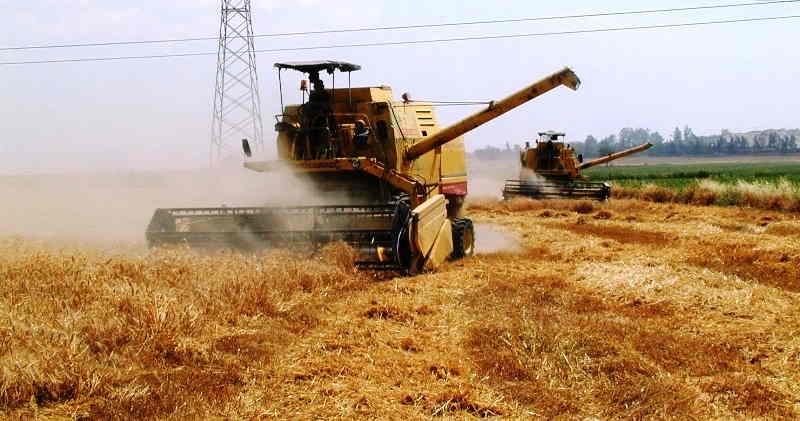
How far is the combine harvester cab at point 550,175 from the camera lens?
1111 inches

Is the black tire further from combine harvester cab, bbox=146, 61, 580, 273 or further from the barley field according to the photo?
the barley field

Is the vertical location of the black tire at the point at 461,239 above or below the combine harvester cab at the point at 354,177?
below

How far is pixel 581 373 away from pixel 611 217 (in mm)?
17576

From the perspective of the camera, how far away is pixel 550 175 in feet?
97.3

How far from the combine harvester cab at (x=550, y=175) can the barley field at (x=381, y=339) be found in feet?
58.3

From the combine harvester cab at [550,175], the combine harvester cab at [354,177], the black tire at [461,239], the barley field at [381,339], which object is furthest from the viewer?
the combine harvester cab at [550,175]

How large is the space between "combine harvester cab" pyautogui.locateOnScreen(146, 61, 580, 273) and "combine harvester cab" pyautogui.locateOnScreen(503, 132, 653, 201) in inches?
632

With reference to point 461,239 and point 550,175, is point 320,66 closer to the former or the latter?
point 461,239

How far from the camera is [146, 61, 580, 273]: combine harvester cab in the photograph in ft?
33.0

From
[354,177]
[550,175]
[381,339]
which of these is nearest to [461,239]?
[354,177]

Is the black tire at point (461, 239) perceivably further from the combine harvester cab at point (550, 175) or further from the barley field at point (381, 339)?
the combine harvester cab at point (550, 175)

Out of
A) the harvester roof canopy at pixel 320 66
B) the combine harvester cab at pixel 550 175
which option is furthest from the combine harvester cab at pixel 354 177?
the combine harvester cab at pixel 550 175

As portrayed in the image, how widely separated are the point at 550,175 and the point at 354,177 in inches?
760

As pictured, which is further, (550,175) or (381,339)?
(550,175)
